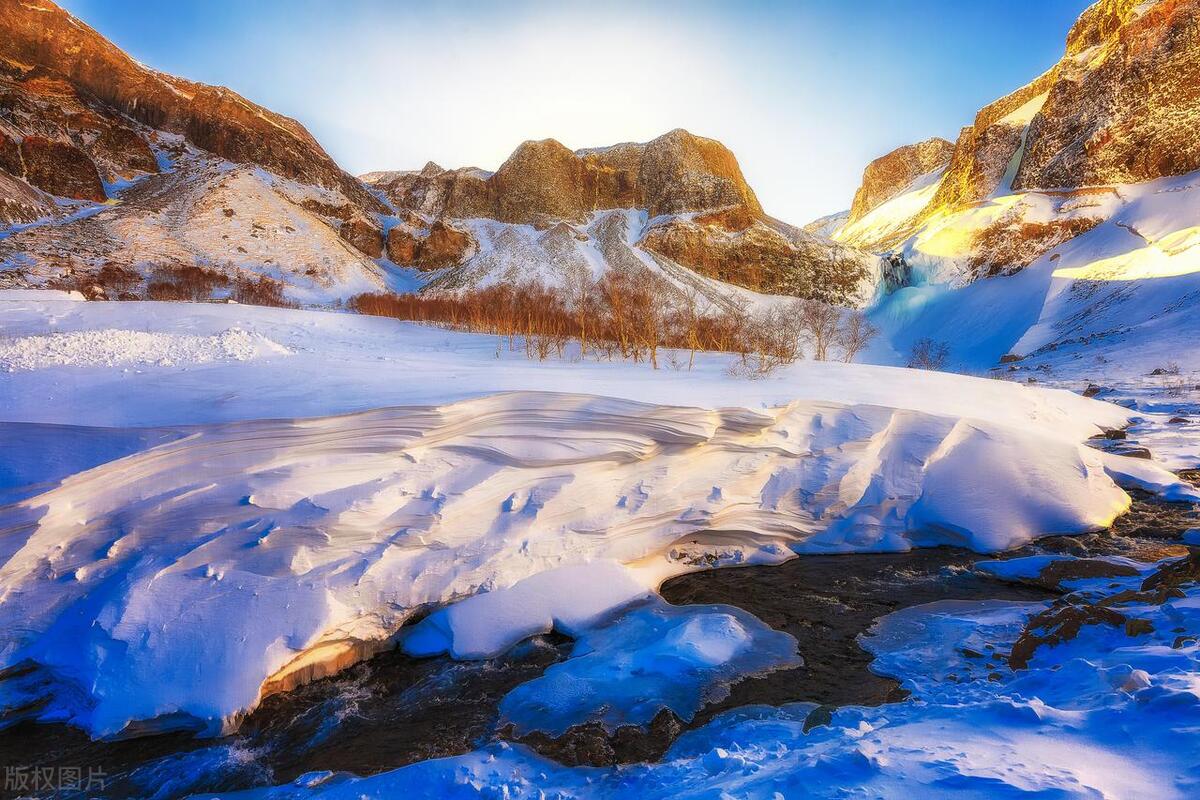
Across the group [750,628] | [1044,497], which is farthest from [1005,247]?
[750,628]

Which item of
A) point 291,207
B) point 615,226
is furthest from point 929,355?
point 291,207

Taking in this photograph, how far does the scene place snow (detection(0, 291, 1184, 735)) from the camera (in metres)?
4.87

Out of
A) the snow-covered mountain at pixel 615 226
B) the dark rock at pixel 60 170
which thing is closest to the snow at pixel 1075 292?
the snow-covered mountain at pixel 615 226

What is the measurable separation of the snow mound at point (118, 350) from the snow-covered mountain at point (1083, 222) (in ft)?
101

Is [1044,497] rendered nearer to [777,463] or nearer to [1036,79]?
[777,463]

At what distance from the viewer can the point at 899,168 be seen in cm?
8606

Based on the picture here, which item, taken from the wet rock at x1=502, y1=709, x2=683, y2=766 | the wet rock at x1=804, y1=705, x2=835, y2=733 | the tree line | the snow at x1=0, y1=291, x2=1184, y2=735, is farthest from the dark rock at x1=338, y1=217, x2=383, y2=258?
Answer: the wet rock at x1=804, y1=705, x2=835, y2=733

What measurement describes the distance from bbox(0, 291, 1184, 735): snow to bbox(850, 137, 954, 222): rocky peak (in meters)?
90.3

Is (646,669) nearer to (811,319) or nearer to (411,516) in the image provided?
(411,516)

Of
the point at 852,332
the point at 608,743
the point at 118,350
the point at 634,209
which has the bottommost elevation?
the point at 608,743

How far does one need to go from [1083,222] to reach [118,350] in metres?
49.2

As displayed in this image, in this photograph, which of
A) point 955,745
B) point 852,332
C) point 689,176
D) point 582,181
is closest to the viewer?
point 955,745

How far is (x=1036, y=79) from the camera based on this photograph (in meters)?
51.4

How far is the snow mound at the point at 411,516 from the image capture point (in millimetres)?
4766
